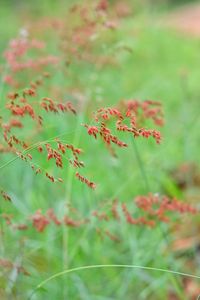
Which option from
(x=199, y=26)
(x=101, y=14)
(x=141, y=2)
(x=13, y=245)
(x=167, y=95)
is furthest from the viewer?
(x=199, y=26)

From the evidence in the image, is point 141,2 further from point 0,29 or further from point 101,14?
point 101,14

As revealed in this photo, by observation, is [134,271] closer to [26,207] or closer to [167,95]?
[26,207]

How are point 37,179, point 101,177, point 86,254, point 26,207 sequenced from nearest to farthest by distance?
1. point 86,254
2. point 26,207
3. point 37,179
4. point 101,177

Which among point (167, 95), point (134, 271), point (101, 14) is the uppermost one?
point (167, 95)

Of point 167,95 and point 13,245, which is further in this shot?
point 167,95

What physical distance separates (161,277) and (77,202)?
1.74 ft

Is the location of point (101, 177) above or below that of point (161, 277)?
above

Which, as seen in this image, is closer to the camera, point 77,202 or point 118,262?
point 118,262

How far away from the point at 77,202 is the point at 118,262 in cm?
33

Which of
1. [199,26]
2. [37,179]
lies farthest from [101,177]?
[199,26]

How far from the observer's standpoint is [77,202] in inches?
107

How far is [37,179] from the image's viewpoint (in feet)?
9.62

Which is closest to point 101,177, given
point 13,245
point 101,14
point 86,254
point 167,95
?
point 86,254

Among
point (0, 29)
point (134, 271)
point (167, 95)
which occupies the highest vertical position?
point (0, 29)
